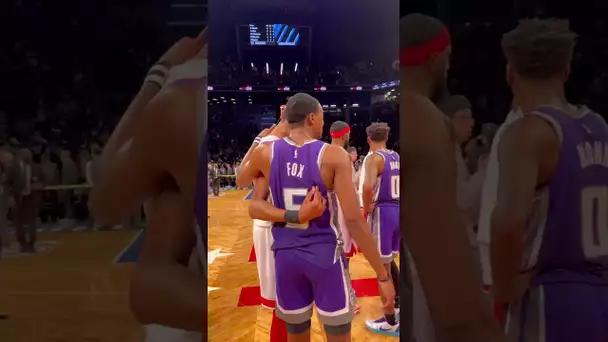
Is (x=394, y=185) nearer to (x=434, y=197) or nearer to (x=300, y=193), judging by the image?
(x=300, y=193)

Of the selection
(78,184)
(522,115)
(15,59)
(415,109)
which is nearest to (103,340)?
(78,184)

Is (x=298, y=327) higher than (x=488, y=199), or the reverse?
(x=488, y=199)

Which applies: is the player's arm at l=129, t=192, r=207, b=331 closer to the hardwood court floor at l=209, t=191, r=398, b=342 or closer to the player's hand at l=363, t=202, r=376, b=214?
the hardwood court floor at l=209, t=191, r=398, b=342

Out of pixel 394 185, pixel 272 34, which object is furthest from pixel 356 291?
pixel 272 34

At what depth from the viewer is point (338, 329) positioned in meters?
2.33

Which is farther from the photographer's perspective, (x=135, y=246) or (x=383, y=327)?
(x=383, y=327)

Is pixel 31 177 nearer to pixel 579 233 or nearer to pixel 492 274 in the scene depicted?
pixel 492 274

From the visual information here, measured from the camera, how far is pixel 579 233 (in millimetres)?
1345

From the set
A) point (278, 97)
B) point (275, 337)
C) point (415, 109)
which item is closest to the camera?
point (415, 109)

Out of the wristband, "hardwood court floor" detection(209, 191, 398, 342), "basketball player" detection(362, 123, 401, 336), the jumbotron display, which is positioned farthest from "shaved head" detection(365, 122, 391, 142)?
the jumbotron display

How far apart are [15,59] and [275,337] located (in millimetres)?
1923

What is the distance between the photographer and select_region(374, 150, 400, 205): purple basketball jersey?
3469 mm

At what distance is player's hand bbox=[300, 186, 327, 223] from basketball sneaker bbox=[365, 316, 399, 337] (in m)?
1.50

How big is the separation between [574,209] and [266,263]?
1.76m
